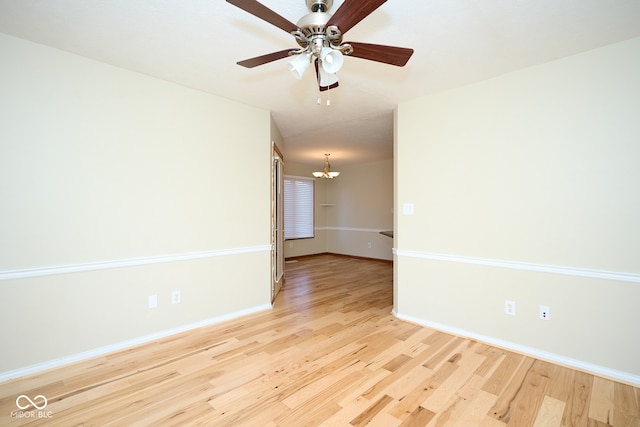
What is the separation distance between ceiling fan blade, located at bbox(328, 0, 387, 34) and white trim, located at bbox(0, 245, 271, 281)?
2.54 m

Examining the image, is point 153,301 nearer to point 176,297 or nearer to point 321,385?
point 176,297

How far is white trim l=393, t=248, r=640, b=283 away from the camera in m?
2.15

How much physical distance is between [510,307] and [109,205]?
3.76m

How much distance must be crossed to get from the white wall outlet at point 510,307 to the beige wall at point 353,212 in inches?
168

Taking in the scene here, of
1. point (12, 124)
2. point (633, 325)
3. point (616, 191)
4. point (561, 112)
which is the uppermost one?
point (561, 112)

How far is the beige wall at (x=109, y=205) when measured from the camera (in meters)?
2.15

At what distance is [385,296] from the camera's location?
4195 mm

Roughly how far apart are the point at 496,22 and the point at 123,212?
10.9 feet

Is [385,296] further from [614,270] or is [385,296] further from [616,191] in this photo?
[616,191]

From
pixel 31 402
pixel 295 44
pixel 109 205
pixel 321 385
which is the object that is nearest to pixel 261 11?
pixel 295 44

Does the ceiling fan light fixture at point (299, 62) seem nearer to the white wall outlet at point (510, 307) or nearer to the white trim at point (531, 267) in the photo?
the white trim at point (531, 267)

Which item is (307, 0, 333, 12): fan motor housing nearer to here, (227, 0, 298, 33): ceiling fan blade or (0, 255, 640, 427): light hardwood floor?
(227, 0, 298, 33): ceiling fan blade

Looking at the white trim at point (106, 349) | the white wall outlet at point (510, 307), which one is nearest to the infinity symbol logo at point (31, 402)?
the white trim at point (106, 349)

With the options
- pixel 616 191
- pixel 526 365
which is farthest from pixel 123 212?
pixel 616 191
